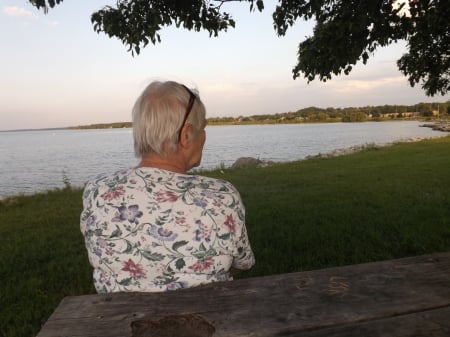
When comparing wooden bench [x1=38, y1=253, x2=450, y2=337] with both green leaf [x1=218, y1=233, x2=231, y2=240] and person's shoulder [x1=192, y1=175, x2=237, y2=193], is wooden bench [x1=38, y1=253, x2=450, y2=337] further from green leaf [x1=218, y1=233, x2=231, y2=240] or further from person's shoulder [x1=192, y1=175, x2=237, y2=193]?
person's shoulder [x1=192, y1=175, x2=237, y2=193]

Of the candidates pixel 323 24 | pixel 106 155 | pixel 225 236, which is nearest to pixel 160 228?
pixel 225 236

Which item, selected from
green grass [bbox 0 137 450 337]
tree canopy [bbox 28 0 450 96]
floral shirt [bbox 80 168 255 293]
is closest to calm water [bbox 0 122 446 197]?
green grass [bbox 0 137 450 337]

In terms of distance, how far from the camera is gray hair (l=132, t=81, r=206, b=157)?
5.96ft

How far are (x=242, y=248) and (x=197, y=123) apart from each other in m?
0.76

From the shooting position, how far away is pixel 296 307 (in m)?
1.57

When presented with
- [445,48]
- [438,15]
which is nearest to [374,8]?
[438,15]

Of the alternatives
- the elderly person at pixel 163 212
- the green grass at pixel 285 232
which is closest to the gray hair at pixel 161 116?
the elderly person at pixel 163 212

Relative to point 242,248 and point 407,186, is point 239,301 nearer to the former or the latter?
point 242,248

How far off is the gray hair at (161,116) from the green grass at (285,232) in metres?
3.10

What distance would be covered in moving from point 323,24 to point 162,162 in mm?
4449

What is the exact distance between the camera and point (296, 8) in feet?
19.0

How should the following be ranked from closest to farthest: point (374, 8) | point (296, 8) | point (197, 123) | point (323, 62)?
point (197, 123) < point (374, 8) < point (323, 62) < point (296, 8)

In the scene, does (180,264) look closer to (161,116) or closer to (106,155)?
(161,116)

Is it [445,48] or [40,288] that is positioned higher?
[445,48]
